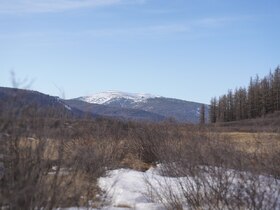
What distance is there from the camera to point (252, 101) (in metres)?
113

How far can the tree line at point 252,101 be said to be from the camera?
108 metres

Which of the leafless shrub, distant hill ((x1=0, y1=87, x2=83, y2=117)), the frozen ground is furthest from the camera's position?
the frozen ground

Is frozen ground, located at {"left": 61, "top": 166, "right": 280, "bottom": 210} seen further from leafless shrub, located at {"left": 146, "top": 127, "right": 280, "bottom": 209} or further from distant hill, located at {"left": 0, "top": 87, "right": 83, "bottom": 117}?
distant hill, located at {"left": 0, "top": 87, "right": 83, "bottom": 117}

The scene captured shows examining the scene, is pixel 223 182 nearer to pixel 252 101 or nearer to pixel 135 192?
pixel 135 192

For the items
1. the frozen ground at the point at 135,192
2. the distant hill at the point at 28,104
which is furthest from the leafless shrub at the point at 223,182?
the distant hill at the point at 28,104

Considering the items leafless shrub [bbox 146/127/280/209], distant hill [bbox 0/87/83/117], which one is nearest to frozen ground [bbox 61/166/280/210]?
leafless shrub [bbox 146/127/280/209]

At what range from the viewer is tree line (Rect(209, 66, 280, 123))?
107938 mm

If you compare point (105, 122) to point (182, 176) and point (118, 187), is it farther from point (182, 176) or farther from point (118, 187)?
point (182, 176)

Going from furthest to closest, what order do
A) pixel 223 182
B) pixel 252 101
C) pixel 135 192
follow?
pixel 252 101 < pixel 135 192 < pixel 223 182

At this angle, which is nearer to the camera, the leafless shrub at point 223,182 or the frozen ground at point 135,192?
the leafless shrub at point 223,182

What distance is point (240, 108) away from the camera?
118 metres

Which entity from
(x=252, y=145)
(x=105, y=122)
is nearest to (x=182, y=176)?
(x=252, y=145)

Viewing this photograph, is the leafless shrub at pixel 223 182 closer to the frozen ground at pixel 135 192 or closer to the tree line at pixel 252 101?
the frozen ground at pixel 135 192

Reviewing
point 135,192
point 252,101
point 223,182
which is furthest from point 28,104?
point 252,101
